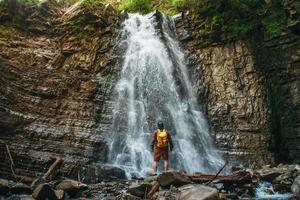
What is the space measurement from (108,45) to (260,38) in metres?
7.52

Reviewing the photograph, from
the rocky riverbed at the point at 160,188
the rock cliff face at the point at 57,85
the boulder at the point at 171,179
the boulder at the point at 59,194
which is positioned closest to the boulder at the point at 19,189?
the rocky riverbed at the point at 160,188

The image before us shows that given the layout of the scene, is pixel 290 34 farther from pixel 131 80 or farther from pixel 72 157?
pixel 72 157

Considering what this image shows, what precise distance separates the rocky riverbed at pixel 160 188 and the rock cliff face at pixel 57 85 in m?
2.51

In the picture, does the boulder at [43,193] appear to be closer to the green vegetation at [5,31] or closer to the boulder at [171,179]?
the boulder at [171,179]

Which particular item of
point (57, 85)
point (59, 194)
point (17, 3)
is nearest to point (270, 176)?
point (59, 194)

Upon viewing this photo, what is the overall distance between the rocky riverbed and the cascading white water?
325 cm

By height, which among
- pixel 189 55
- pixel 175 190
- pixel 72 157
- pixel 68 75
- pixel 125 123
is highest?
pixel 189 55

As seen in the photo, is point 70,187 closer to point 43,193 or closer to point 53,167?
point 43,193

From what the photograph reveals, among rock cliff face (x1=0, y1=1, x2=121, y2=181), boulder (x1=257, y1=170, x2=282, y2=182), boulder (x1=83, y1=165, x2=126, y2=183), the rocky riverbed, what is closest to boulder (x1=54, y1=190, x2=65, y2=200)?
the rocky riverbed

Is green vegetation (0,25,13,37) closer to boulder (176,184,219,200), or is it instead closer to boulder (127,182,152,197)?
boulder (127,182,152,197)

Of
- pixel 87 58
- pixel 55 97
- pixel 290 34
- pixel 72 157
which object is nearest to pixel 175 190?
pixel 72 157

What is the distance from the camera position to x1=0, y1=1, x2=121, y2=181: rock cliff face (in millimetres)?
14195

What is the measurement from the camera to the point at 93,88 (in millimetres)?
16703

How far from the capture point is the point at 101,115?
52.4 ft
